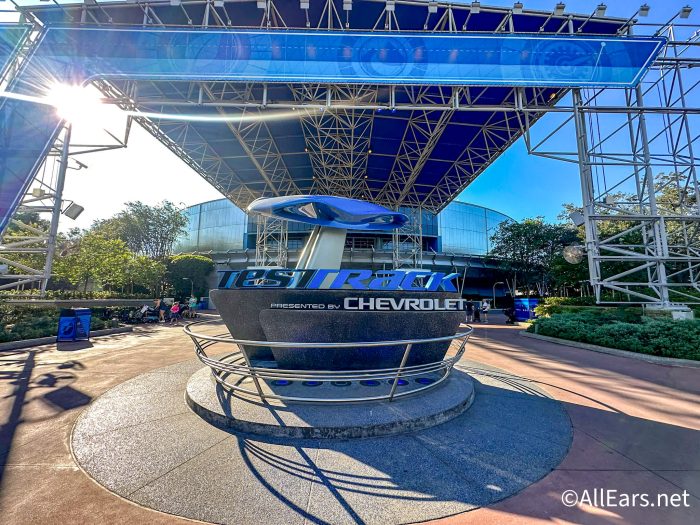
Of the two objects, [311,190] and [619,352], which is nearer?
[619,352]

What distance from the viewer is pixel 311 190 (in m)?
29.5

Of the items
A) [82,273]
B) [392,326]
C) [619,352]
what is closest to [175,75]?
[392,326]

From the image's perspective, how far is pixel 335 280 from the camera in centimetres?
660

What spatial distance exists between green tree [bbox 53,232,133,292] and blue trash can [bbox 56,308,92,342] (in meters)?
11.7

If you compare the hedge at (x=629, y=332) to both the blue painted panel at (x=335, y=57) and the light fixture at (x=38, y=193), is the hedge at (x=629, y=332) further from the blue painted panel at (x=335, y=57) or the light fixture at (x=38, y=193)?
the light fixture at (x=38, y=193)

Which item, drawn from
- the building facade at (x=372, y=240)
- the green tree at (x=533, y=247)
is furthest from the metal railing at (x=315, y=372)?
the green tree at (x=533, y=247)

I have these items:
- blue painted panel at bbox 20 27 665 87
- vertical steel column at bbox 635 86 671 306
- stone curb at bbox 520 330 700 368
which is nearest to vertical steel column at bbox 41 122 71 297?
blue painted panel at bbox 20 27 665 87

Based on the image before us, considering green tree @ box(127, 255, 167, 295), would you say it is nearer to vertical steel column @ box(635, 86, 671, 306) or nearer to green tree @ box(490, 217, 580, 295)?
vertical steel column @ box(635, 86, 671, 306)

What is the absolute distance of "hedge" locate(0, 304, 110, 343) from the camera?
11797 mm

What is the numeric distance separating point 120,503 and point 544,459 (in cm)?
464

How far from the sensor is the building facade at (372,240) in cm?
4388

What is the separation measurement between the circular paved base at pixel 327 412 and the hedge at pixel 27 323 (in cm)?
1132

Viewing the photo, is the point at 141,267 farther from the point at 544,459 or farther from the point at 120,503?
the point at 544,459

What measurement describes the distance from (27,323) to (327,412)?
16.3 meters
